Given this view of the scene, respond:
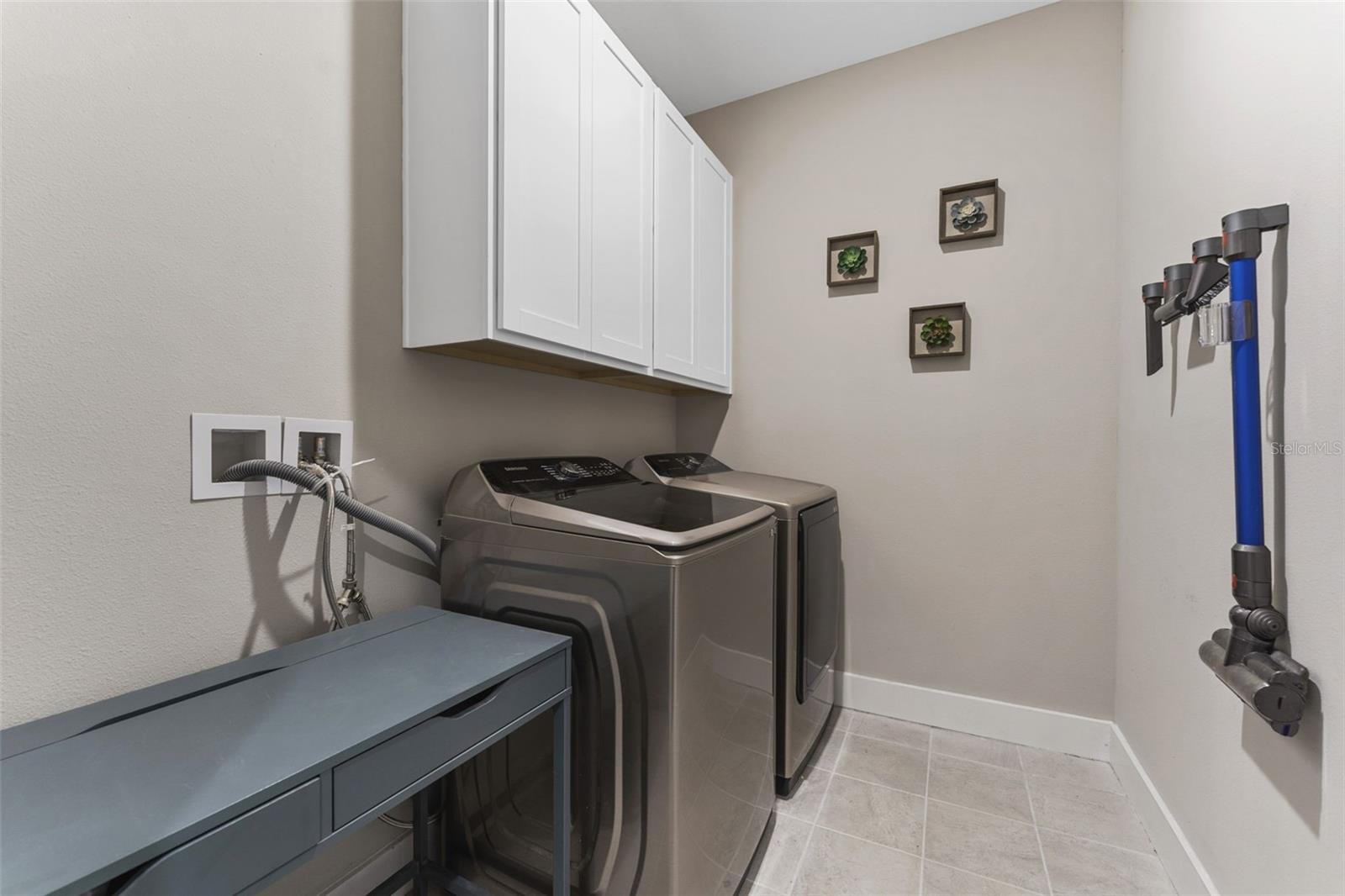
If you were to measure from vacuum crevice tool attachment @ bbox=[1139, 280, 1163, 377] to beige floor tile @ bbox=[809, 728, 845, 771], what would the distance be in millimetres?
1575

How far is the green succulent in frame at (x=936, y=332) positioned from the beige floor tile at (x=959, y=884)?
171 cm

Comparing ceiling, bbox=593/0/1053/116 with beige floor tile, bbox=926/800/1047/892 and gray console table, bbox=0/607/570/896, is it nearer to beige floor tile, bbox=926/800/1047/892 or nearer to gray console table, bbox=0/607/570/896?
gray console table, bbox=0/607/570/896

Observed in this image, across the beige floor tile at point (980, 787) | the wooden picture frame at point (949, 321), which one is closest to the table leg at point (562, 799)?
the beige floor tile at point (980, 787)

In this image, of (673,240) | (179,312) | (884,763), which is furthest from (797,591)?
(179,312)

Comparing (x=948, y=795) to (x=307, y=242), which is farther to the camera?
(x=948, y=795)

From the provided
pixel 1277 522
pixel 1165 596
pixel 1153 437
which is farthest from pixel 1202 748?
pixel 1153 437

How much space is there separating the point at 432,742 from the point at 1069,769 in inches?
85.1

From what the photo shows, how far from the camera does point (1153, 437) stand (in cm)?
160

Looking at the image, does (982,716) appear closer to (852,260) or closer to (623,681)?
(623,681)

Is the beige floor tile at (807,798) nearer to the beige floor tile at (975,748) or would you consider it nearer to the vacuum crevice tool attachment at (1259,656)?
the beige floor tile at (975,748)

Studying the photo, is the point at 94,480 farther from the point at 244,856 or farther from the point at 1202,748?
the point at 1202,748

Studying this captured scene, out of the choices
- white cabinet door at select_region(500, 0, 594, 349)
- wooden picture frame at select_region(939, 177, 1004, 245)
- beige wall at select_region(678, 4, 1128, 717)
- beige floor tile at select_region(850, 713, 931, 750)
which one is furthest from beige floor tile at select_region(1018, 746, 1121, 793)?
white cabinet door at select_region(500, 0, 594, 349)

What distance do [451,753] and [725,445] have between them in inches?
78.1

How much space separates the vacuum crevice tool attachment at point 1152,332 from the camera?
1.43 m
